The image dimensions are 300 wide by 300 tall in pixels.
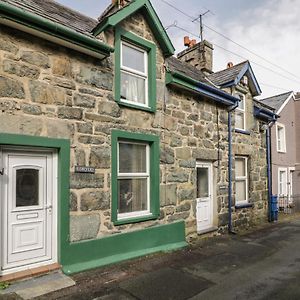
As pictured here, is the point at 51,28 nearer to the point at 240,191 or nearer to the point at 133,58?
the point at 133,58

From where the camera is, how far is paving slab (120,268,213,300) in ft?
16.1

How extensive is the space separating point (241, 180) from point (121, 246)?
6164 millimetres

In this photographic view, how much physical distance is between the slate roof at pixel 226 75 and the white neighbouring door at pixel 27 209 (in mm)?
7102

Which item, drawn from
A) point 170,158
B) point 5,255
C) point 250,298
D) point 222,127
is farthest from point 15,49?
point 222,127

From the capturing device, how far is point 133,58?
24.6ft

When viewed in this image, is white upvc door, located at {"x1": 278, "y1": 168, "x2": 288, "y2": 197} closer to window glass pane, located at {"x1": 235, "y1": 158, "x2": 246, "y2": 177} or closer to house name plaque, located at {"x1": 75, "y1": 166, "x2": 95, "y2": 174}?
window glass pane, located at {"x1": 235, "y1": 158, "x2": 246, "y2": 177}

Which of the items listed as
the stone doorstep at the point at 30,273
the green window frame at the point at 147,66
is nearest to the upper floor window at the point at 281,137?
the green window frame at the point at 147,66

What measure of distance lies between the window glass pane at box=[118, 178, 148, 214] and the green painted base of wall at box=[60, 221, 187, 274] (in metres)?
0.58

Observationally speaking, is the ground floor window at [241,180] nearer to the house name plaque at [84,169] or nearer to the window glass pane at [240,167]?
the window glass pane at [240,167]

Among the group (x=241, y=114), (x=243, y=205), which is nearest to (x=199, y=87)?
(x=241, y=114)

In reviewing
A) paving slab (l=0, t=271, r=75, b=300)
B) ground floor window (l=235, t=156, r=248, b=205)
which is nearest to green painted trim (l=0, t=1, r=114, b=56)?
paving slab (l=0, t=271, r=75, b=300)

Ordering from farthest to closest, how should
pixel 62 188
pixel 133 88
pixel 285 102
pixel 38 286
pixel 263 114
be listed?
pixel 285 102 → pixel 263 114 → pixel 133 88 → pixel 62 188 → pixel 38 286

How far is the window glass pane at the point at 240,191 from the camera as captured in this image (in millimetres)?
10859

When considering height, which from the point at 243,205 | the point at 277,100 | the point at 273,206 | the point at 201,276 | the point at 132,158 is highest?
the point at 277,100
